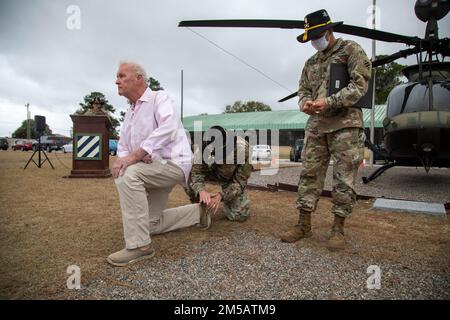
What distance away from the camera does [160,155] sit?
2504mm

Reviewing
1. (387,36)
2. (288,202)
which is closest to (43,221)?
(288,202)

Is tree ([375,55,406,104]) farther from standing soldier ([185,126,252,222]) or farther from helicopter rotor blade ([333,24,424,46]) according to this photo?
standing soldier ([185,126,252,222])

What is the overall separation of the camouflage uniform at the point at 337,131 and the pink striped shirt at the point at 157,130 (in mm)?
1197

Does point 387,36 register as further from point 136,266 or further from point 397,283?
point 136,266

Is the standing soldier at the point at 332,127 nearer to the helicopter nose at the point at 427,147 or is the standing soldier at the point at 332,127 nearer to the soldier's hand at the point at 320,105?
the soldier's hand at the point at 320,105

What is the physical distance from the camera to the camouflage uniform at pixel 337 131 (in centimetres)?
271

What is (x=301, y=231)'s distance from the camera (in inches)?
115

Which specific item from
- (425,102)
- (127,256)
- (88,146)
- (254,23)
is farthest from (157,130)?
(88,146)

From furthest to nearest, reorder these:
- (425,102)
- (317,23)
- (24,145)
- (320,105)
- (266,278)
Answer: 1. (24,145)
2. (425,102)
3. (317,23)
4. (320,105)
5. (266,278)

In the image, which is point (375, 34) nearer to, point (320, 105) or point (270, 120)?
point (320, 105)

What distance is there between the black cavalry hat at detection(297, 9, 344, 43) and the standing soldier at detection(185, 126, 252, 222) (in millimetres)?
1269

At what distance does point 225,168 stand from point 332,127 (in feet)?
3.89

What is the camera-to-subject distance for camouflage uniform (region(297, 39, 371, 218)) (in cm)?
271
